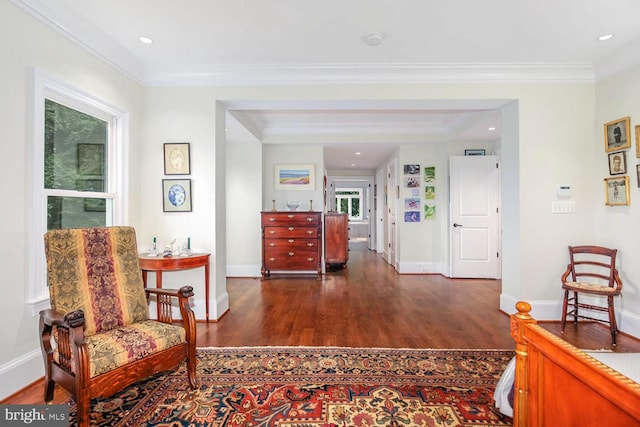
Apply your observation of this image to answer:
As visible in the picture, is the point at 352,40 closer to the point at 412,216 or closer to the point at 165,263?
the point at 165,263

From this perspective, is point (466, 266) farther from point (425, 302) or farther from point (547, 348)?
point (547, 348)

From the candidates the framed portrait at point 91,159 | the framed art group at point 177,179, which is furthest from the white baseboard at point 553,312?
the framed portrait at point 91,159

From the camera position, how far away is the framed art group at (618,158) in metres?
2.69

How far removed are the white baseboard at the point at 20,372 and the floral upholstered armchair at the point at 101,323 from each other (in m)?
0.30

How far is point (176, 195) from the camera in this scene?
308 centimetres

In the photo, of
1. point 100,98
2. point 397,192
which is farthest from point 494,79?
point 100,98

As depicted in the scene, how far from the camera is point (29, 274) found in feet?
6.32

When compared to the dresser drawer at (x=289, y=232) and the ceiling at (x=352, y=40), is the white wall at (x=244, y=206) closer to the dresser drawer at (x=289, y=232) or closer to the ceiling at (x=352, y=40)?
the dresser drawer at (x=289, y=232)

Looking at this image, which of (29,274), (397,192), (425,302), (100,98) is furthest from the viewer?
(397,192)

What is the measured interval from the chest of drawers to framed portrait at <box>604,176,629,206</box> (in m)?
3.57

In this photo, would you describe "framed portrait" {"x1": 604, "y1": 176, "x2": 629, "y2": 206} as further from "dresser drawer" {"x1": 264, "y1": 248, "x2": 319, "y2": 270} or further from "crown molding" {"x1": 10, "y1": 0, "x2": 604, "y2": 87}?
"dresser drawer" {"x1": 264, "y1": 248, "x2": 319, "y2": 270}

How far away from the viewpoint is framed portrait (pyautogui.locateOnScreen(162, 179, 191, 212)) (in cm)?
307

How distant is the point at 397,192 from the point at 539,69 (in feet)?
9.03

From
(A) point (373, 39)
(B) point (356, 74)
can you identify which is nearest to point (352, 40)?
(A) point (373, 39)
